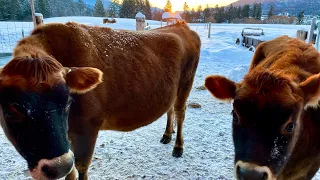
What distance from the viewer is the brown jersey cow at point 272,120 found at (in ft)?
6.13

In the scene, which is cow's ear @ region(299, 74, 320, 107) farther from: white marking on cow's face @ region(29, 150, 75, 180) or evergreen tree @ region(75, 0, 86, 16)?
evergreen tree @ region(75, 0, 86, 16)

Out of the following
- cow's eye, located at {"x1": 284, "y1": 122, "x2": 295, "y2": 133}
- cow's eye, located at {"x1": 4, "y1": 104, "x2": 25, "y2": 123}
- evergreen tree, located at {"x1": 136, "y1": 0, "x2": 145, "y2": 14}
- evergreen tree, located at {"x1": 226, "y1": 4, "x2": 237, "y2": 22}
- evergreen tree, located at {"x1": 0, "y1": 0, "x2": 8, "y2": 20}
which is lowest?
cow's eye, located at {"x1": 284, "y1": 122, "x2": 295, "y2": 133}

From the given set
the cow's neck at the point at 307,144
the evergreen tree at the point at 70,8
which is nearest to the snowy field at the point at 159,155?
the cow's neck at the point at 307,144

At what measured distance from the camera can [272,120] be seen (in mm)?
1835

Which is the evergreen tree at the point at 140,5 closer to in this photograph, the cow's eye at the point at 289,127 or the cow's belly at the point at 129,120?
the cow's belly at the point at 129,120

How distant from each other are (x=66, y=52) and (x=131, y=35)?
3.67 feet

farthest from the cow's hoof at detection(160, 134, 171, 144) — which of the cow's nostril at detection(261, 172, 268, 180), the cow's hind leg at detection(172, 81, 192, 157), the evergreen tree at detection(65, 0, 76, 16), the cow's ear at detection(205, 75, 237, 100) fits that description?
the evergreen tree at detection(65, 0, 76, 16)

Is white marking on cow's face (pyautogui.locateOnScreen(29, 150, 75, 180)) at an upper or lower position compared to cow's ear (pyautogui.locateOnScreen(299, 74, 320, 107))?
lower

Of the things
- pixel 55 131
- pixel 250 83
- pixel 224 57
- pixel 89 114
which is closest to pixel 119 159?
pixel 89 114

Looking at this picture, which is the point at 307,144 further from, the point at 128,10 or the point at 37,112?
the point at 128,10

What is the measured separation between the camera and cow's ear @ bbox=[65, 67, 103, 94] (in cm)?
210

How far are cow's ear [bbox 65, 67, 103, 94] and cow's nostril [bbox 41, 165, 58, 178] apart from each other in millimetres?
643

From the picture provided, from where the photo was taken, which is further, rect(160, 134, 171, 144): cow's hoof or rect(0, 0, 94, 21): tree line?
rect(0, 0, 94, 21): tree line

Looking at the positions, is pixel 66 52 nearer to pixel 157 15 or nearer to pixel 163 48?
pixel 163 48
